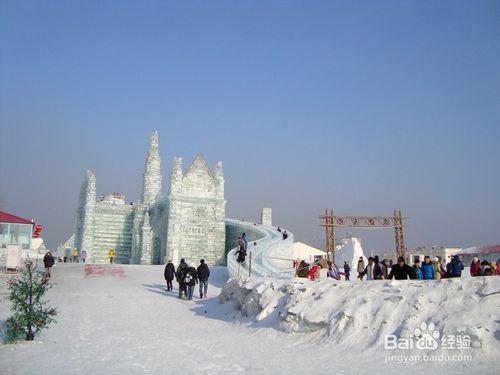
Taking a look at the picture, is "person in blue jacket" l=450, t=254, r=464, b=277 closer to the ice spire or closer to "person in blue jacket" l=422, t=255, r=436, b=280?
"person in blue jacket" l=422, t=255, r=436, b=280

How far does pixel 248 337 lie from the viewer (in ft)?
32.4

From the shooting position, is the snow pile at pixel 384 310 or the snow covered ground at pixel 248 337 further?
the snow pile at pixel 384 310

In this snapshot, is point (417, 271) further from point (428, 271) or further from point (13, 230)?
point (13, 230)

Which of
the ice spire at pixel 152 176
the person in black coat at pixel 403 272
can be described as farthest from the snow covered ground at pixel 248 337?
the ice spire at pixel 152 176

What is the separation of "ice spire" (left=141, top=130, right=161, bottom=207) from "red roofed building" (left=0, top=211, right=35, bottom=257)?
529 inches

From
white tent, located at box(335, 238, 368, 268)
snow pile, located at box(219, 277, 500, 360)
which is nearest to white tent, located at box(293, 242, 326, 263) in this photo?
white tent, located at box(335, 238, 368, 268)

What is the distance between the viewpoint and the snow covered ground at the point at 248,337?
286 inches

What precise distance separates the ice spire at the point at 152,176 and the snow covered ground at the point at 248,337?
76.1ft

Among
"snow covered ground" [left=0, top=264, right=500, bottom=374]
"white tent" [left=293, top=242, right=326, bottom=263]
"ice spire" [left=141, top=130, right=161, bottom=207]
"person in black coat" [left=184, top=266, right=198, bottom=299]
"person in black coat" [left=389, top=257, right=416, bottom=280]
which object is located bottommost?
"snow covered ground" [left=0, top=264, right=500, bottom=374]

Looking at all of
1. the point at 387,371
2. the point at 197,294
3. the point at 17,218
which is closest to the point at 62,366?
the point at 387,371

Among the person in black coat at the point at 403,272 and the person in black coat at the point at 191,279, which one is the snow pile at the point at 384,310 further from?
the person in black coat at the point at 191,279

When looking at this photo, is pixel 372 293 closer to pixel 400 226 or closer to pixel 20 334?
pixel 20 334

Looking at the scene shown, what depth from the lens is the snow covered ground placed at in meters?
7.26

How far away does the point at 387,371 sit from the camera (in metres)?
6.87
